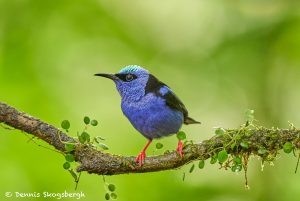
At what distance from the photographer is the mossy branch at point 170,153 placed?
3975mm

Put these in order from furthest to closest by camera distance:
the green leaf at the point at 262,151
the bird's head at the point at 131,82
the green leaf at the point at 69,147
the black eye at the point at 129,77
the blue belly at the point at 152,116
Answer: the black eye at the point at 129,77
the bird's head at the point at 131,82
the blue belly at the point at 152,116
the green leaf at the point at 69,147
the green leaf at the point at 262,151

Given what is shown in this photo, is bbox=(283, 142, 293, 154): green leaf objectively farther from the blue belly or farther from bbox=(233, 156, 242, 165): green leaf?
the blue belly

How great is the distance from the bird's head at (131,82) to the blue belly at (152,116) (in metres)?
0.10

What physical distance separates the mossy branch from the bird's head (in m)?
1.23

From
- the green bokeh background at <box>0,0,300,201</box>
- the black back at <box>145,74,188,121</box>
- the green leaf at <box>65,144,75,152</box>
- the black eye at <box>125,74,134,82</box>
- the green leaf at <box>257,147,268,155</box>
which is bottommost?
the green leaf at <box>257,147,268,155</box>

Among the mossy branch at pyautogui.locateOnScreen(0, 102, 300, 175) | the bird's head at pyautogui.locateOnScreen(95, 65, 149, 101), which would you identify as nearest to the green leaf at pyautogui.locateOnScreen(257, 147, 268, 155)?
the mossy branch at pyautogui.locateOnScreen(0, 102, 300, 175)

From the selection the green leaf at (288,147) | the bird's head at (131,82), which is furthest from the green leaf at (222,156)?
the bird's head at (131,82)

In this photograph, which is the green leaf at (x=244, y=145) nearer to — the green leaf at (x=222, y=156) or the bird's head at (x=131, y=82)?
the green leaf at (x=222, y=156)

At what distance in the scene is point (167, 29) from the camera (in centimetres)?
999

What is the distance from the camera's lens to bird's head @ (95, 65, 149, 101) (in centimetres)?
544

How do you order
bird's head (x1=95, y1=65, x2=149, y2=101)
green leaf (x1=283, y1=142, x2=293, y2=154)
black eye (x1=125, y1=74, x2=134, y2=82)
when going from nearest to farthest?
green leaf (x1=283, y1=142, x2=293, y2=154)
bird's head (x1=95, y1=65, x2=149, y2=101)
black eye (x1=125, y1=74, x2=134, y2=82)

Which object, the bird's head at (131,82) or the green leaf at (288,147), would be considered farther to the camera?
the bird's head at (131,82)

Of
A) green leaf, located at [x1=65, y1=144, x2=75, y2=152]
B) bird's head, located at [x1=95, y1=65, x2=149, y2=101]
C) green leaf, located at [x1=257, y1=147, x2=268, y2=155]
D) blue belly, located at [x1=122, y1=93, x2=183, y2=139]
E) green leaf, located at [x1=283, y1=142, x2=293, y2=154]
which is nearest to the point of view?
green leaf, located at [x1=283, y1=142, x2=293, y2=154]

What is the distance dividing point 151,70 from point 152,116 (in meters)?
3.77
